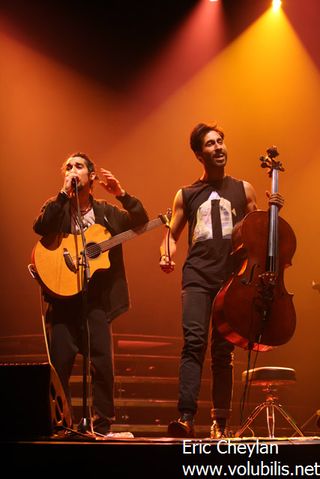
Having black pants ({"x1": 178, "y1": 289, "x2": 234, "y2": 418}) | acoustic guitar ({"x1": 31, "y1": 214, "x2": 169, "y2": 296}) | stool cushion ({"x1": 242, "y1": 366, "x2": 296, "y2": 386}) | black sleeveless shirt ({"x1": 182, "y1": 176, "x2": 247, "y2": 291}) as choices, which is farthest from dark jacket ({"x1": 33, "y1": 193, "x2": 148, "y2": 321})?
stool cushion ({"x1": 242, "y1": 366, "x2": 296, "y2": 386})

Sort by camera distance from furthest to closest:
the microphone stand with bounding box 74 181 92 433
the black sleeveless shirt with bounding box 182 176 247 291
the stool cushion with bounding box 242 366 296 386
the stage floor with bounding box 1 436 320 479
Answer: the stool cushion with bounding box 242 366 296 386, the black sleeveless shirt with bounding box 182 176 247 291, the microphone stand with bounding box 74 181 92 433, the stage floor with bounding box 1 436 320 479

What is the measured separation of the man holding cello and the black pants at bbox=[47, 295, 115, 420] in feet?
1.84

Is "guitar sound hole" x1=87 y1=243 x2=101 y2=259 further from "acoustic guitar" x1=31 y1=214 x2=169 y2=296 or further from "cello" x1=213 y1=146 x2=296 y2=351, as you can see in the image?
"cello" x1=213 y1=146 x2=296 y2=351

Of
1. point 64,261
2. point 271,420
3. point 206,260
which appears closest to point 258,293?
point 206,260

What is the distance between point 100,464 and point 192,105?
5.55 meters

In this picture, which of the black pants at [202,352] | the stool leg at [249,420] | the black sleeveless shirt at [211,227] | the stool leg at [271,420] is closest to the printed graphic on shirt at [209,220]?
the black sleeveless shirt at [211,227]

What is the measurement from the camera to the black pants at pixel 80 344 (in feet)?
14.6

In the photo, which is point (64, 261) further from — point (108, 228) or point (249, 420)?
point (249, 420)

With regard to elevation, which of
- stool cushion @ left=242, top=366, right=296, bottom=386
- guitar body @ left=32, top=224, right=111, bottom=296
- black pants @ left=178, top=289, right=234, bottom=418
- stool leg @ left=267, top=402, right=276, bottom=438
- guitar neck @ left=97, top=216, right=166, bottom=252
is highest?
guitar neck @ left=97, top=216, right=166, bottom=252

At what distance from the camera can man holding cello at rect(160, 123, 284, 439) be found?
166 inches

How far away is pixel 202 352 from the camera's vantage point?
429 centimetres

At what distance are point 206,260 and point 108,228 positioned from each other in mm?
781

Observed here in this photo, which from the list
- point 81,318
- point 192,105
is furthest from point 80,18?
point 81,318

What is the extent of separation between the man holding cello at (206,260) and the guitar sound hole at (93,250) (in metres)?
0.45
